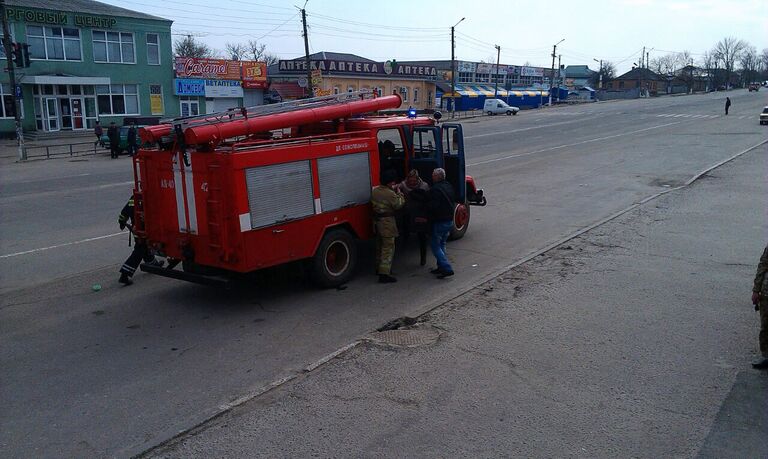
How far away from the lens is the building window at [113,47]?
43438mm

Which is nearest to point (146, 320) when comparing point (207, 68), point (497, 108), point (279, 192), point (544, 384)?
point (279, 192)

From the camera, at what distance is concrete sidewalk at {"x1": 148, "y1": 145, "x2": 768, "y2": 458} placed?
4812 millimetres

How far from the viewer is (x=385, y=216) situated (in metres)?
8.91

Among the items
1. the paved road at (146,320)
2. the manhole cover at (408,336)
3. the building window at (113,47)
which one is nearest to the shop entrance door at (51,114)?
the building window at (113,47)

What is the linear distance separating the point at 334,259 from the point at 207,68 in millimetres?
45735

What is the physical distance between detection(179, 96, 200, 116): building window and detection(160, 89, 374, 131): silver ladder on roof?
41.9 m

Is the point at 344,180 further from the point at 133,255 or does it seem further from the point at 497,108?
the point at 497,108

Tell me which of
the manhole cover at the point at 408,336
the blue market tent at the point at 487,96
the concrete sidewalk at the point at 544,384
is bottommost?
the concrete sidewalk at the point at 544,384

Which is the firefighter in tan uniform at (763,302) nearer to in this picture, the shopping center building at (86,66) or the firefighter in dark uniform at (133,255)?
the firefighter in dark uniform at (133,255)

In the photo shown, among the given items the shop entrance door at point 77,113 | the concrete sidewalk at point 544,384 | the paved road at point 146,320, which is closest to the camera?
the concrete sidewalk at point 544,384

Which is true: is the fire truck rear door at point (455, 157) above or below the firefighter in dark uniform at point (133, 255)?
above

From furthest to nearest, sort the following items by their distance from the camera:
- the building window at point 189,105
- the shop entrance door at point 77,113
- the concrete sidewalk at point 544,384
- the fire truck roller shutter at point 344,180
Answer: the building window at point 189,105 → the shop entrance door at point 77,113 → the fire truck roller shutter at point 344,180 → the concrete sidewalk at point 544,384

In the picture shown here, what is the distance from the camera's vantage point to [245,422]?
5109mm

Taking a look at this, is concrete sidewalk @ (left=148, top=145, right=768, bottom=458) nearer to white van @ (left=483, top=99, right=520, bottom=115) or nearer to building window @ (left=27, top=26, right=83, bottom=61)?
building window @ (left=27, top=26, right=83, bottom=61)
